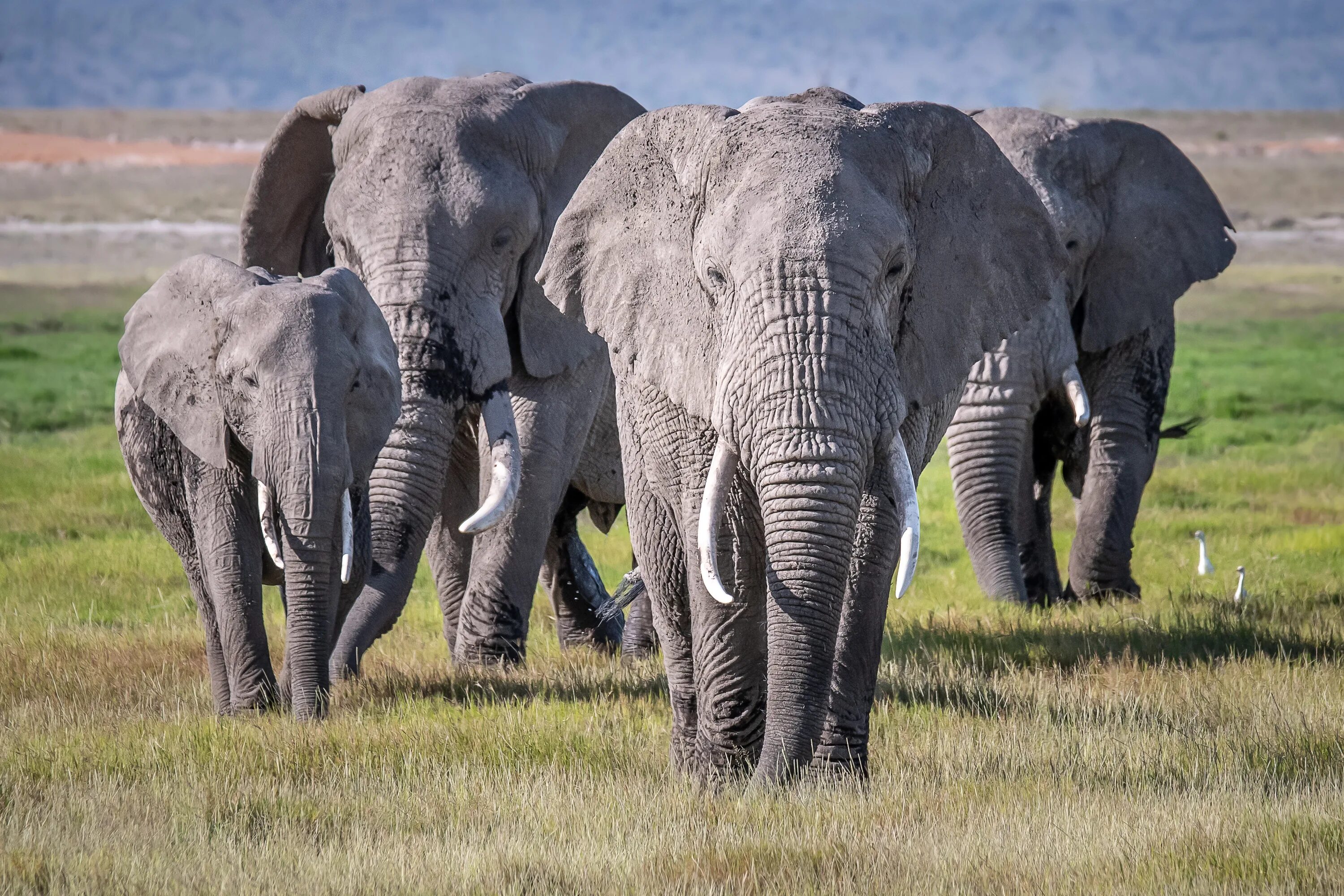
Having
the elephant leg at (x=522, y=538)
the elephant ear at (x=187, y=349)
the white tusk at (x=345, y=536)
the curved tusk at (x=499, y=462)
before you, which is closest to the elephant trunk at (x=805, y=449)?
the white tusk at (x=345, y=536)

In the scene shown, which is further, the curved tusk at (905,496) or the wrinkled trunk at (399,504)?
the wrinkled trunk at (399,504)

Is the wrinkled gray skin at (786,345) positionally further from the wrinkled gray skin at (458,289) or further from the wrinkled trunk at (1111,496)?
the wrinkled trunk at (1111,496)

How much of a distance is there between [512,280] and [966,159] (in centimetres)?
300

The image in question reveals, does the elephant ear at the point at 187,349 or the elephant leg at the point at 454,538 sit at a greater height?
the elephant ear at the point at 187,349

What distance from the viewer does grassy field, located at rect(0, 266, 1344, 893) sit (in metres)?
4.63

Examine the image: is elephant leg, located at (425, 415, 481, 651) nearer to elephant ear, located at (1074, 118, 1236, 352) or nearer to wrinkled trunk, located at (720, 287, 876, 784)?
wrinkled trunk, located at (720, 287, 876, 784)

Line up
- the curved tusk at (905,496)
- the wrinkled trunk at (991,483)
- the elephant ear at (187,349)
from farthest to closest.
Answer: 1. the wrinkled trunk at (991,483)
2. the elephant ear at (187,349)
3. the curved tusk at (905,496)

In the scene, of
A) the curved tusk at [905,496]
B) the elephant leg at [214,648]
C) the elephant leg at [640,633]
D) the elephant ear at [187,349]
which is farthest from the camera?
the elephant leg at [640,633]

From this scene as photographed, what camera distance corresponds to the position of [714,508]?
511 cm

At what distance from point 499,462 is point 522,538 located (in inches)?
21.1

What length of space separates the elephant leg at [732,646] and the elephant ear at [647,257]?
0.36 m

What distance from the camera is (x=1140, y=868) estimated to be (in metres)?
4.58

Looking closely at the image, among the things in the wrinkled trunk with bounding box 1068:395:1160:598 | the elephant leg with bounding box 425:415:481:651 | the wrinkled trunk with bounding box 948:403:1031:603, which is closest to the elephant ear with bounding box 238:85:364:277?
the elephant leg with bounding box 425:415:481:651

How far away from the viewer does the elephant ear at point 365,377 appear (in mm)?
6738
